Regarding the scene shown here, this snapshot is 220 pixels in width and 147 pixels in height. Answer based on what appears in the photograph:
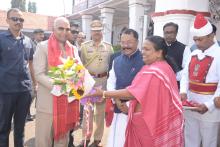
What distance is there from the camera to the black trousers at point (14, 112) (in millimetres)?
4062

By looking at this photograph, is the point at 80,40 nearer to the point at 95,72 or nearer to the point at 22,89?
the point at 95,72

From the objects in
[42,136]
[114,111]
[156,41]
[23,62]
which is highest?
[156,41]

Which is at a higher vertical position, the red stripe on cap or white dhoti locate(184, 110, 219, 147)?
the red stripe on cap

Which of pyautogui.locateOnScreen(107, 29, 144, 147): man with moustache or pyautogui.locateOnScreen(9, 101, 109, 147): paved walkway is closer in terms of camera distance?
pyautogui.locateOnScreen(107, 29, 144, 147): man with moustache

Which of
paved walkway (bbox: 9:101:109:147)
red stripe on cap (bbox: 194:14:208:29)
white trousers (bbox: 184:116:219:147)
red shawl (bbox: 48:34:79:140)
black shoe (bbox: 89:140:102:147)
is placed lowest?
paved walkway (bbox: 9:101:109:147)

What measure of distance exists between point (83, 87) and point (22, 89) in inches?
→ 55.8

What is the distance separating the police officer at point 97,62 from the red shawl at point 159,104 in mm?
1999

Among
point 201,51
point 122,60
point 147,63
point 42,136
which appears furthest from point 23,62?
point 201,51

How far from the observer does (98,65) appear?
499 cm

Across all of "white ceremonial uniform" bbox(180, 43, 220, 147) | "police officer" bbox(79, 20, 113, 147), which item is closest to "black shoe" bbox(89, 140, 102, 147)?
"police officer" bbox(79, 20, 113, 147)

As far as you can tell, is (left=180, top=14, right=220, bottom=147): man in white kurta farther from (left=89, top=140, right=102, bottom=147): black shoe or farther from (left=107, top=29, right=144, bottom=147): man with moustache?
(left=89, top=140, right=102, bottom=147): black shoe

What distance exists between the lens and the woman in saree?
2889 mm

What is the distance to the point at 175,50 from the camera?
14.5 ft

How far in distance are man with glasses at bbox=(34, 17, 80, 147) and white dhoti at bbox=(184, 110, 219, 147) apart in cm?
156
